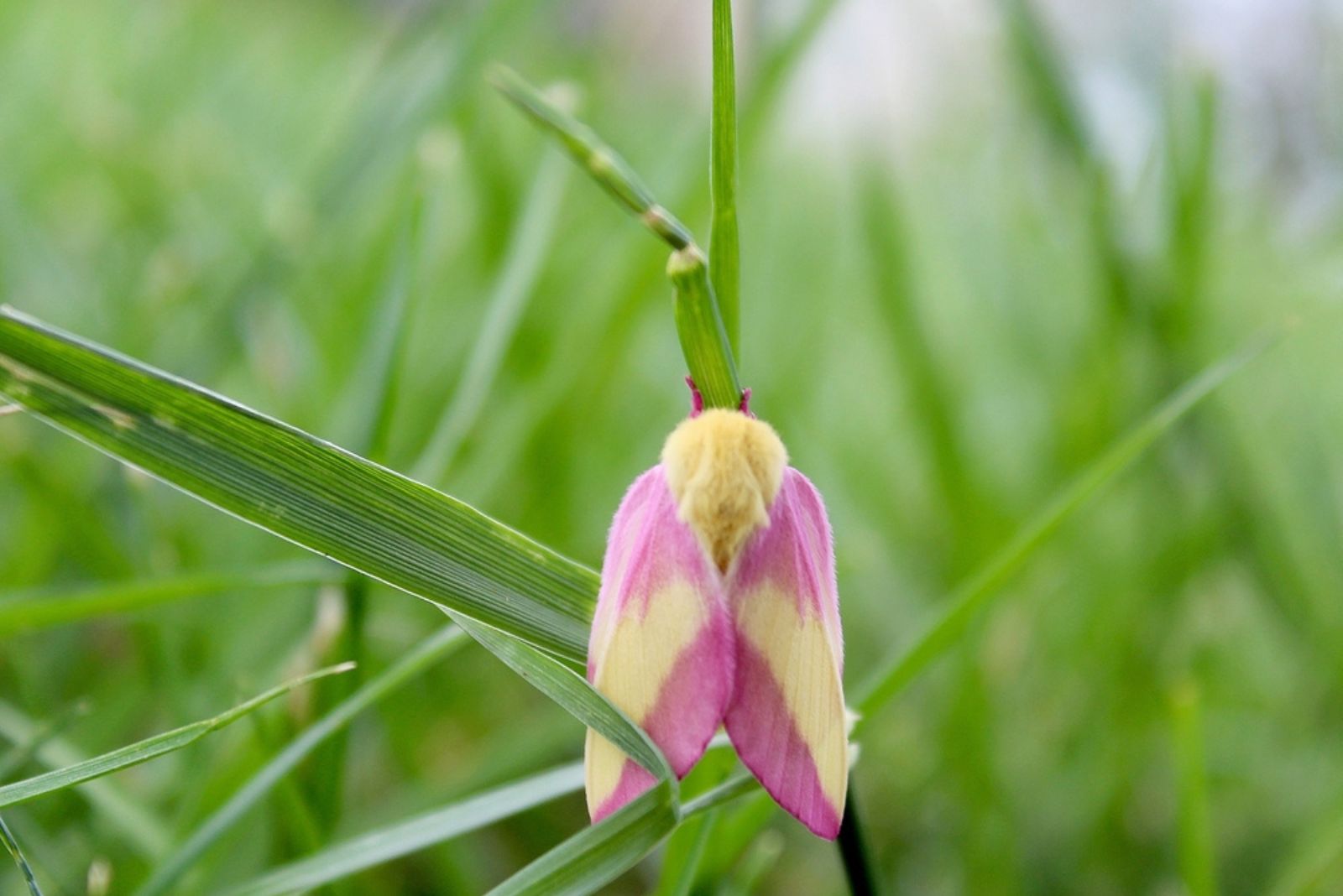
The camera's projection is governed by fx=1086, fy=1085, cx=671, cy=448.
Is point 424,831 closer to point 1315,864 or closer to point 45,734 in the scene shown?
point 45,734

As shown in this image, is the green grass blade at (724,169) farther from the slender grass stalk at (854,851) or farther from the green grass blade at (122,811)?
the green grass blade at (122,811)

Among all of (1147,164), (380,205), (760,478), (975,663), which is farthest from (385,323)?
(380,205)

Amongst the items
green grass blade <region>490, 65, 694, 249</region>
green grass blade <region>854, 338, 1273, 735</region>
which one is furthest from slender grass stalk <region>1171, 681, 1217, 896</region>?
green grass blade <region>490, 65, 694, 249</region>

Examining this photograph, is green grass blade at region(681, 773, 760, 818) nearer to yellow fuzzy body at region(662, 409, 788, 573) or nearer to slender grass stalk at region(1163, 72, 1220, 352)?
yellow fuzzy body at region(662, 409, 788, 573)

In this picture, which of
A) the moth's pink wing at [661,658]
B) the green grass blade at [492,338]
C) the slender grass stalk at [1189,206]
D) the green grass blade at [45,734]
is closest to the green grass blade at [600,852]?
the moth's pink wing at [661,658]

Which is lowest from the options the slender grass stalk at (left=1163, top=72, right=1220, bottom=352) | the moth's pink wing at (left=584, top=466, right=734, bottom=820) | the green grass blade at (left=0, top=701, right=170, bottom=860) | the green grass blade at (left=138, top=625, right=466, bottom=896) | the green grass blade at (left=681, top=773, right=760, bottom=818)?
the green grass blade at (left=0, top=701, right=170, bottom=860)
